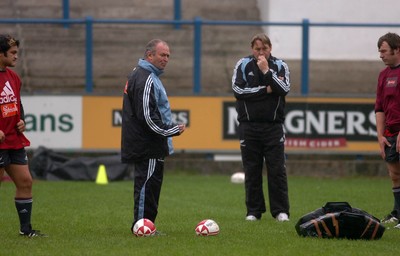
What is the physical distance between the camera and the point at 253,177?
40.7ft

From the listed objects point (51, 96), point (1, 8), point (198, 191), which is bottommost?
point (198, 191)

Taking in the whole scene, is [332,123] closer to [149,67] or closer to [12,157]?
[149,67]

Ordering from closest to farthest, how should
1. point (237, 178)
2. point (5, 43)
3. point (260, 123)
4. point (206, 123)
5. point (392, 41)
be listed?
1. point (5, 43)
2. point (392, 41)
3. point (260, 123)
4. point (237, 178)
5. point (206, 123)

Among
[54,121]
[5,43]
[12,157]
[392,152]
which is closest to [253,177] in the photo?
[392,152]

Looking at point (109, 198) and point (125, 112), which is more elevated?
point (125, 112)

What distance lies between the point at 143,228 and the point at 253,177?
254 centimetres

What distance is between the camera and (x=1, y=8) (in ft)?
76.8

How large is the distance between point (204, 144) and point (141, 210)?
9269 millimetres

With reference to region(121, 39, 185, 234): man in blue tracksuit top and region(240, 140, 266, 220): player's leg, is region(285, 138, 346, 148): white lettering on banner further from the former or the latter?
region(121, 39, 185, 234): man in blue tracksuit top

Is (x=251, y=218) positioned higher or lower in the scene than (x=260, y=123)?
lower

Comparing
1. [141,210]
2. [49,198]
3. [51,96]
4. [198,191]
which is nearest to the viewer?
[141,210]

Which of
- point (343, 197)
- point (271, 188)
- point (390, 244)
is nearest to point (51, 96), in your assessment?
point (343, 197)

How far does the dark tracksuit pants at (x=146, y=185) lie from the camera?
34.0 ft

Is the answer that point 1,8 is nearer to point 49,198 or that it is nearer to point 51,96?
point 51,96
